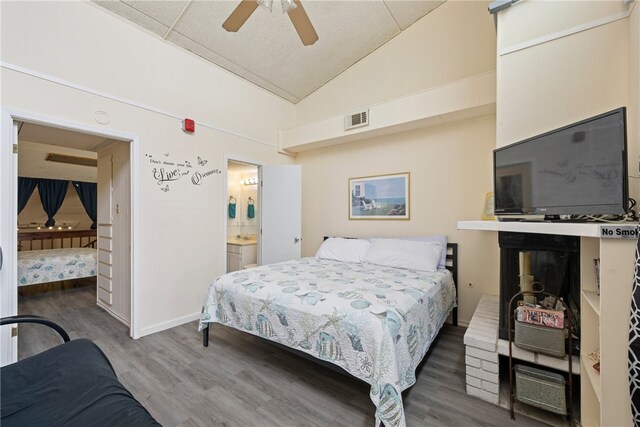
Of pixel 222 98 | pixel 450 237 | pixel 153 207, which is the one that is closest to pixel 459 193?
pixel 450 237

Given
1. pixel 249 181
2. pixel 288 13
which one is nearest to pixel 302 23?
pixel 288 13

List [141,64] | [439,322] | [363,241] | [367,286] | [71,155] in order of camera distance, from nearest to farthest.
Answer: [367,286], [439,322], [141,64], [363,241], [71,155]

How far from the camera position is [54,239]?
18.4ft

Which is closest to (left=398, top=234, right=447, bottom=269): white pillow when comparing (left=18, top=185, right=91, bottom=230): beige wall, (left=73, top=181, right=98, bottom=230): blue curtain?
(left=73, top=181, right=98, bottom=230): blue curtain

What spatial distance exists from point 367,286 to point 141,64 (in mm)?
3263

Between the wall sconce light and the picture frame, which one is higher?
the wall sconce light

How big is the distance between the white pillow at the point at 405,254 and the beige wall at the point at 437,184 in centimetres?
40

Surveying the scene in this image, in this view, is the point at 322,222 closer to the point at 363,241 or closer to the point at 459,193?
the point at 363,241

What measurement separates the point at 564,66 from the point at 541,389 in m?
2.17

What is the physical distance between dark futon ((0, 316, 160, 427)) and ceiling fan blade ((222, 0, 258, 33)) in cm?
233

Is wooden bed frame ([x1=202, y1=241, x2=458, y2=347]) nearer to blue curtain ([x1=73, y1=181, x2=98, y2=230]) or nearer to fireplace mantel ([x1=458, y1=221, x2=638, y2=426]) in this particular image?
fireplace mantel ([x1=458, y1=221, x2=638, y2=426])

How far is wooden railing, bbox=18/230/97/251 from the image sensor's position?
515 cm

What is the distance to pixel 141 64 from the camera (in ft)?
9.25

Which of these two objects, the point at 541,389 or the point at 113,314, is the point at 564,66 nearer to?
the point at 541,389
